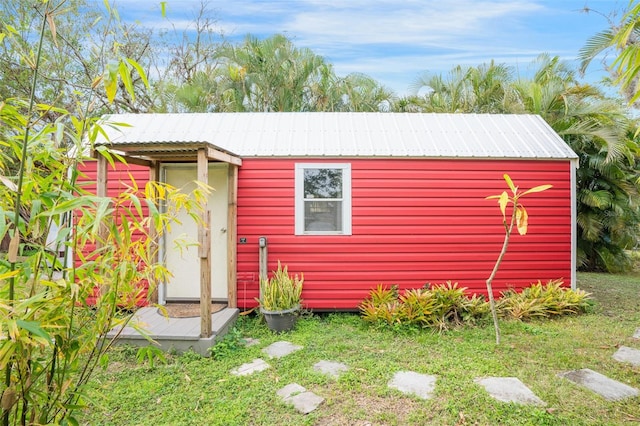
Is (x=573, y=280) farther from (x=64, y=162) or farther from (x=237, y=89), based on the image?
(x=237, y=89)

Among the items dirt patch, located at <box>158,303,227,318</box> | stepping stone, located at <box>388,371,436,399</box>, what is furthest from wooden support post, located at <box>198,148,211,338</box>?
stepping stone, located at <box>388,371,436,399</box>

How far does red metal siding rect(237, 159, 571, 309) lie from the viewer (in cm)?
523

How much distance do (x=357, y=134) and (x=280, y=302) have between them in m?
2.88

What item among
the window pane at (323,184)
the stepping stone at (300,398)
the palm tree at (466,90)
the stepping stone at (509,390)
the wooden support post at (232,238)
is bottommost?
the stepping stone at (300,398)

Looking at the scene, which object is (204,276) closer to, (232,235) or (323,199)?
(232,235)

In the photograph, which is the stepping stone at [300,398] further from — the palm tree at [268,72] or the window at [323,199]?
the palm tree at [268,72]

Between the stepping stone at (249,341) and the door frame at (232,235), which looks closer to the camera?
the stepping stone at (249,341)

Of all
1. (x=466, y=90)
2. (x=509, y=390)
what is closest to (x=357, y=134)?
(x=509, y=390)

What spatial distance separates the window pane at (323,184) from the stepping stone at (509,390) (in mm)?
3055

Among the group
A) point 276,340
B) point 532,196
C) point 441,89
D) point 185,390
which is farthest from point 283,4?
point 185,390

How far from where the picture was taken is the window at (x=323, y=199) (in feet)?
17.2

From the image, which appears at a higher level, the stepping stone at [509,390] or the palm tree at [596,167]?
the palm tree at [596,167]

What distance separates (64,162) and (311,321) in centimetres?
393

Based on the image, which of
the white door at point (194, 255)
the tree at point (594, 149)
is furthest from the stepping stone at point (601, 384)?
the tree at point (594, 149)
